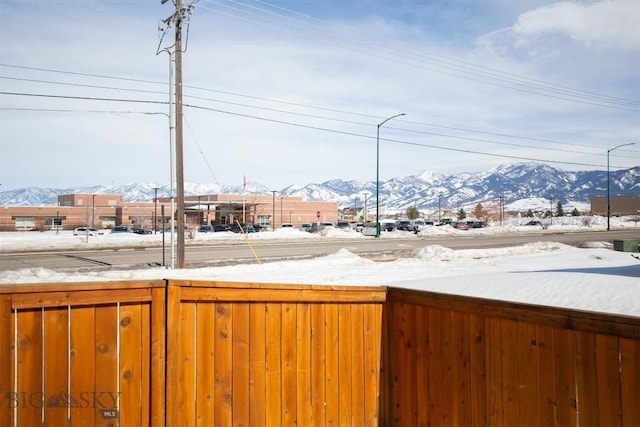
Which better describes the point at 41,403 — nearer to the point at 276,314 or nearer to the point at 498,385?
the point at 276,314

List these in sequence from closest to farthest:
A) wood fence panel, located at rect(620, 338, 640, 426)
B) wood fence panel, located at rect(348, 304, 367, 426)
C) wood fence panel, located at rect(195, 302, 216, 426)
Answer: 1. wood fence panel, located at rect(620, 338, 640, 426)
2. wood fence panel, located at rect(195, 302, 216, 426)
3. wood fence panel, located at rect(348, 304, 367, 426)

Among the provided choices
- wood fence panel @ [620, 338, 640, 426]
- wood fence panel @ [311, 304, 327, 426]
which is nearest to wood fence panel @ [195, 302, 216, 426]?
wood fence panel @ [311, 304, 327, 426]

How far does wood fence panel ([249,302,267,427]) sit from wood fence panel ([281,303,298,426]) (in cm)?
19

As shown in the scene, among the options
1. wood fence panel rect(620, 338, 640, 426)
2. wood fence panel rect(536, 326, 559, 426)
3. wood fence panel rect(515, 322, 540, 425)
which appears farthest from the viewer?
wood fence panel rect(515, 322, 540, 425)

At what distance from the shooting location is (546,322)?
401 centimetres

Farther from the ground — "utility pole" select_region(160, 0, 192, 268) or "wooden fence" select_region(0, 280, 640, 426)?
"utility pole" select_region(160, 0, 192, 268)

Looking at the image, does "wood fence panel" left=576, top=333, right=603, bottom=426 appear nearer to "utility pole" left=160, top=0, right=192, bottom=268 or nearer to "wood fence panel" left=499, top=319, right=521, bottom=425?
"wood fence panel" left=499, top=319, right=521, bottom=425

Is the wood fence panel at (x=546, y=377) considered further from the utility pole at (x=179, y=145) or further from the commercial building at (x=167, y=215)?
the commercial building at (x=167, y=215)

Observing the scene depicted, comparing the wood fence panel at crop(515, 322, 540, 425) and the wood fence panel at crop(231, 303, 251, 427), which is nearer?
the wood fence panel at crop(515, 322, 540, 425)

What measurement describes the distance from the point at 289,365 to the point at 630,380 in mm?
2726

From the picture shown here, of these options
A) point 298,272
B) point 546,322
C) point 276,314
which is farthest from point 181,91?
point 546,322

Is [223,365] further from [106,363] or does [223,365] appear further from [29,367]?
[29,367]

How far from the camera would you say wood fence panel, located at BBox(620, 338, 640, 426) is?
11.3 feet

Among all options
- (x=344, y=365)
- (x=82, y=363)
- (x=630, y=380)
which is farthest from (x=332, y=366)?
(x=630, y=380)
